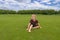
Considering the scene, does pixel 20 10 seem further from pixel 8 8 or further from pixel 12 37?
pixel 12 37

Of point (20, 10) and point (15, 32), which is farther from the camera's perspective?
point (20, 10)

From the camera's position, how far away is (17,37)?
7.81 m

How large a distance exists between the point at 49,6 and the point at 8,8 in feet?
11.9

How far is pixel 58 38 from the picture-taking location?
764 centimetres

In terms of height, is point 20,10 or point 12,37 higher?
point 12,37

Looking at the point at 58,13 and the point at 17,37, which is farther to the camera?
the point at 58,13

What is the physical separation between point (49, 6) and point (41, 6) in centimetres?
70

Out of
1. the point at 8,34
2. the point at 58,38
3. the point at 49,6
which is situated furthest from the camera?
the point at 49,6

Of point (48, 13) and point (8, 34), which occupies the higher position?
point (8, 34)

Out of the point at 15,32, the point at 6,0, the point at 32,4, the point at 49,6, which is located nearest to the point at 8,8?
the point at 6,0

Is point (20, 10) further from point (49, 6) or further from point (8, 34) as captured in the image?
point (8, 34)

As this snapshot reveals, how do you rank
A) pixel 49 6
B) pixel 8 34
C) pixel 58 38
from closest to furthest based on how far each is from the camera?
1. pixel 58 38
2. pixel 8 34
3. pixel 49 6

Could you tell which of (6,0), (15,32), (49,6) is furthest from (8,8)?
(15,32)

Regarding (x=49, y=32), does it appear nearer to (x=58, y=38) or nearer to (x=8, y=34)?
(x=58, y=38)
